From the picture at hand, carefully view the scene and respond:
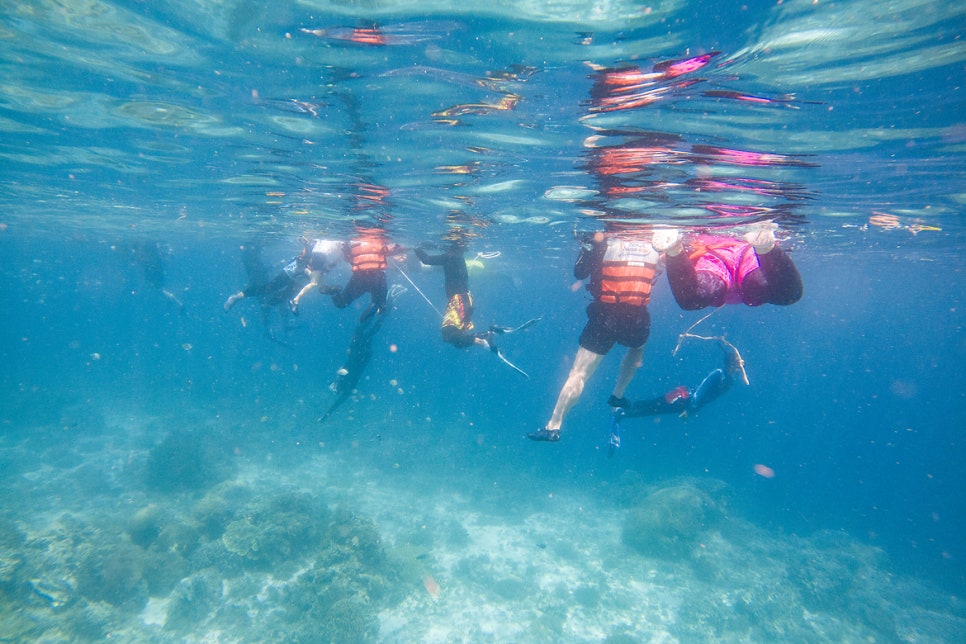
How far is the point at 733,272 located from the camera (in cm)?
611

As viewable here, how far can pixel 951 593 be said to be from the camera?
20094 millimetres

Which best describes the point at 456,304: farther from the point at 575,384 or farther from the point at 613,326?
the point at 613,326

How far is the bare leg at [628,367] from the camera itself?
8.52 meters

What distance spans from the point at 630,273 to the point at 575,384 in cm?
190

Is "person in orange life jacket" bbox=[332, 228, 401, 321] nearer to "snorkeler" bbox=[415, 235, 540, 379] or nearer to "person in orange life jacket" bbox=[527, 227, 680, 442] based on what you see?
"snorkeler" bbox=[415, 235, 540, 379]

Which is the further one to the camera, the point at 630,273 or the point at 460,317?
the point at 460,317

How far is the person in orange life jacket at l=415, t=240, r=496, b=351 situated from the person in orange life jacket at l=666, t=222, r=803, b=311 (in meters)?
5.14

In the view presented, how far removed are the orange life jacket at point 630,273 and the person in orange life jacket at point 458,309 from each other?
411 centimetres

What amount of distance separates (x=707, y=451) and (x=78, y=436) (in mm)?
58677

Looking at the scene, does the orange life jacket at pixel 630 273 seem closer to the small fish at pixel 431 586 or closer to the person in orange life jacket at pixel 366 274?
the person in orange life jacket at pixel 366 274

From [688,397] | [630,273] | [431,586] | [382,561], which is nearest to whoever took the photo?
[630,273]

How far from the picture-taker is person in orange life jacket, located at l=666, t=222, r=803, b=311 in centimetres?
561

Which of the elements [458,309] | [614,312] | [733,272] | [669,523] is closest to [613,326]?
[614,312]

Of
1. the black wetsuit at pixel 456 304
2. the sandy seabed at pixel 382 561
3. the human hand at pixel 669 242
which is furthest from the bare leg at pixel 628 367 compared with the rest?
the sandy seabed at pixel 382 561
